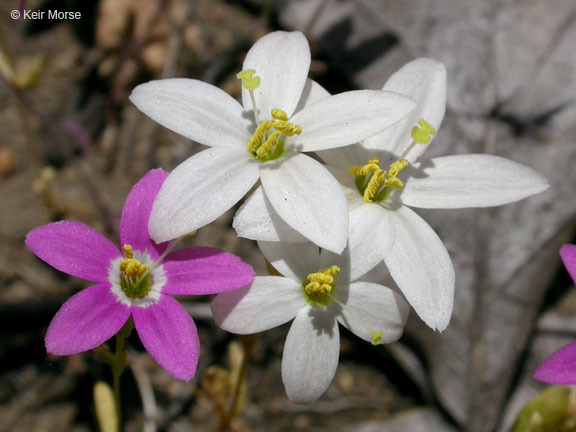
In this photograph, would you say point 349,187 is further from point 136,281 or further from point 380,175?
point 136,281

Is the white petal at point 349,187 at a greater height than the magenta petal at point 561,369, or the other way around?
the white petal at point 349,187

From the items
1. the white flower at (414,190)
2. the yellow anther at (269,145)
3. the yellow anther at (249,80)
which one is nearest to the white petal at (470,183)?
the white flower at (414,190)

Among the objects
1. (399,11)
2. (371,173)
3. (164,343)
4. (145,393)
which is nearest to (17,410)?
(145,393)

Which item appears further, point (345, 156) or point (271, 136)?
point (345, 156)

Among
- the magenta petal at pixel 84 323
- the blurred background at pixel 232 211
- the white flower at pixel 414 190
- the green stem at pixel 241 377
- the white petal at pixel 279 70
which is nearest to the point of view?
the magenta petal at pixel 84 323

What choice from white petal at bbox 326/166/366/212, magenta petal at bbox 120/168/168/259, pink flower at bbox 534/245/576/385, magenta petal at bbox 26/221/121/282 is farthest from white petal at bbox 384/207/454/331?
magenta petal at bbox 26/221/121/282

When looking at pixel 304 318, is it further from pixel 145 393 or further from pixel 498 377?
pixel 498 377

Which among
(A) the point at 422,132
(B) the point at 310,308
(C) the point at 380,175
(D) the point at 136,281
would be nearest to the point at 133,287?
(D) the point at 136,281

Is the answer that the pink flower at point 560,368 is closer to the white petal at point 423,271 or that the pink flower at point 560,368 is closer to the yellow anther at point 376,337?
the white petal at point 423,271
